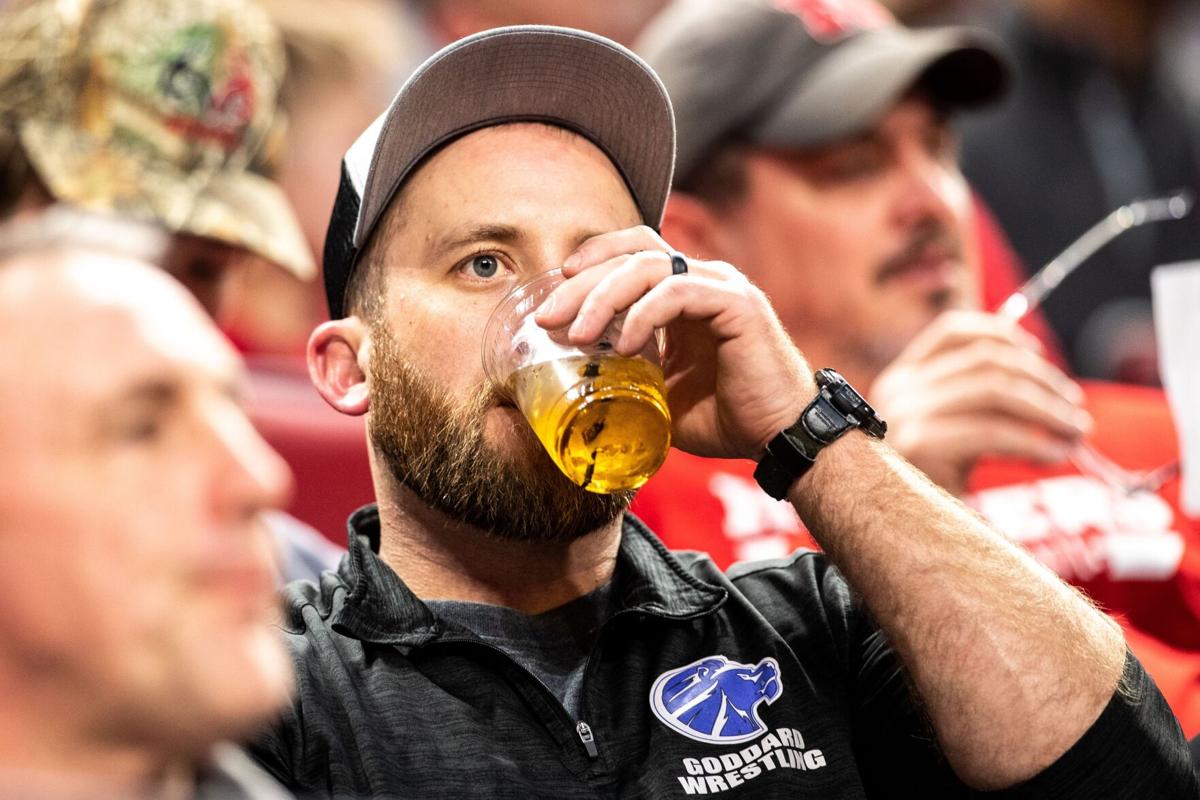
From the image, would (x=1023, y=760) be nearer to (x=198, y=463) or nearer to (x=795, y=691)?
(x=795, y=691)

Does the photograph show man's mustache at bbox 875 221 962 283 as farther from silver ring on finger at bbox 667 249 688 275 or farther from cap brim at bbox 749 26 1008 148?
silver ring on finger at bbox 667 249 688 275

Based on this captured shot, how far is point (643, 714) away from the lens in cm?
146

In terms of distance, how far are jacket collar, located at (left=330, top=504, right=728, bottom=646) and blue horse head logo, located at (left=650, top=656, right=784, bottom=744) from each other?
0.06 m

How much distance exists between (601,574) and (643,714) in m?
0.19

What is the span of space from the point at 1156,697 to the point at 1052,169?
2537 mm

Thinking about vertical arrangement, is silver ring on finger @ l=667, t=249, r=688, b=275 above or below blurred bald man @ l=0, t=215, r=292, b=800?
below

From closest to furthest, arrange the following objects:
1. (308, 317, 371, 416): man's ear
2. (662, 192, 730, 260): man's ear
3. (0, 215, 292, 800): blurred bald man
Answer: (0, 215, 292, 800): blurred bald man
(308, 317, 371, 416): man's ear
(662, 192, 730, 260): man's ear

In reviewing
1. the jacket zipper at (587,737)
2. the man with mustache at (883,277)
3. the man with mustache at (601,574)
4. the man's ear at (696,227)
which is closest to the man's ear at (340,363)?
the man with mustache at (601,574)

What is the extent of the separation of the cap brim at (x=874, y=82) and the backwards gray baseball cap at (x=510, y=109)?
0.90 m

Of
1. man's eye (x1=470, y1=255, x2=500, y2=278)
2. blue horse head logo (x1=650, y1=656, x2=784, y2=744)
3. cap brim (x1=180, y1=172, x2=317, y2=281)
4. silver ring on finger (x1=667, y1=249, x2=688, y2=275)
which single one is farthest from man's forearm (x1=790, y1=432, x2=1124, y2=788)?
cap brim (x1=180, y1=172, x2=317, y2=281)

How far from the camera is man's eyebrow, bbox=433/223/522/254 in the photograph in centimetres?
149

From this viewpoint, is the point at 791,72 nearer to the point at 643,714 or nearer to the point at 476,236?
the point at 476,236

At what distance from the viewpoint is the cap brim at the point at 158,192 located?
2.09 metres

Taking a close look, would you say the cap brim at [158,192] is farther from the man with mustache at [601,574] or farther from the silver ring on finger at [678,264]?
the silver ring on finger at [678,264]
